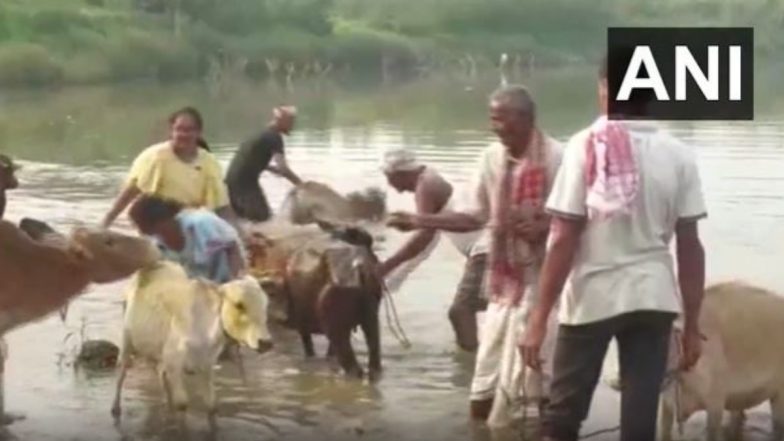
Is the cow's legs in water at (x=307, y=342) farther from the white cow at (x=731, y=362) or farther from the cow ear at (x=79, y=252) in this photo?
the white cow at (x=731, y=362)

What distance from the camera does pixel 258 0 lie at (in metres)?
70.6

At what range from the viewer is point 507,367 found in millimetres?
7957

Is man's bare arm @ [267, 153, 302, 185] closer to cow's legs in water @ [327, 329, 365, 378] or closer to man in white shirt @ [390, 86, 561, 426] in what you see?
cow's legs in water @ [327, 329, 365, 378]

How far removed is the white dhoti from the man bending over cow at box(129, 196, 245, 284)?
184 centimetres

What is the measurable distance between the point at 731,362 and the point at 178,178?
3.65 metres

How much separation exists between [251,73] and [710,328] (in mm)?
57758

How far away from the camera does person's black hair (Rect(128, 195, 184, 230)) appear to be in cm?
930

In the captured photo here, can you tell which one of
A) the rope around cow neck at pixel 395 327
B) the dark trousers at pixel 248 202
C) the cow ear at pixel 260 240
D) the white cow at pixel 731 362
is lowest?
the rope around cow neck at pixel 395 327

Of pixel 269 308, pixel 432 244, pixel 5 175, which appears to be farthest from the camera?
pixel 269 308

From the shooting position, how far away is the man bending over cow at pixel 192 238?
929 cm

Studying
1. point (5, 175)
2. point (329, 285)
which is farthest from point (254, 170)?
point (5, 175)

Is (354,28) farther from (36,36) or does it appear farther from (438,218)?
(438,218)

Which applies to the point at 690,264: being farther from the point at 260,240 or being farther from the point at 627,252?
the point at 260,240

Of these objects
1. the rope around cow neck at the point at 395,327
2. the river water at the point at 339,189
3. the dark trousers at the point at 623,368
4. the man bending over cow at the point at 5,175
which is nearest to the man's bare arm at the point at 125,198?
the man bending over cow at the point at 5,175
